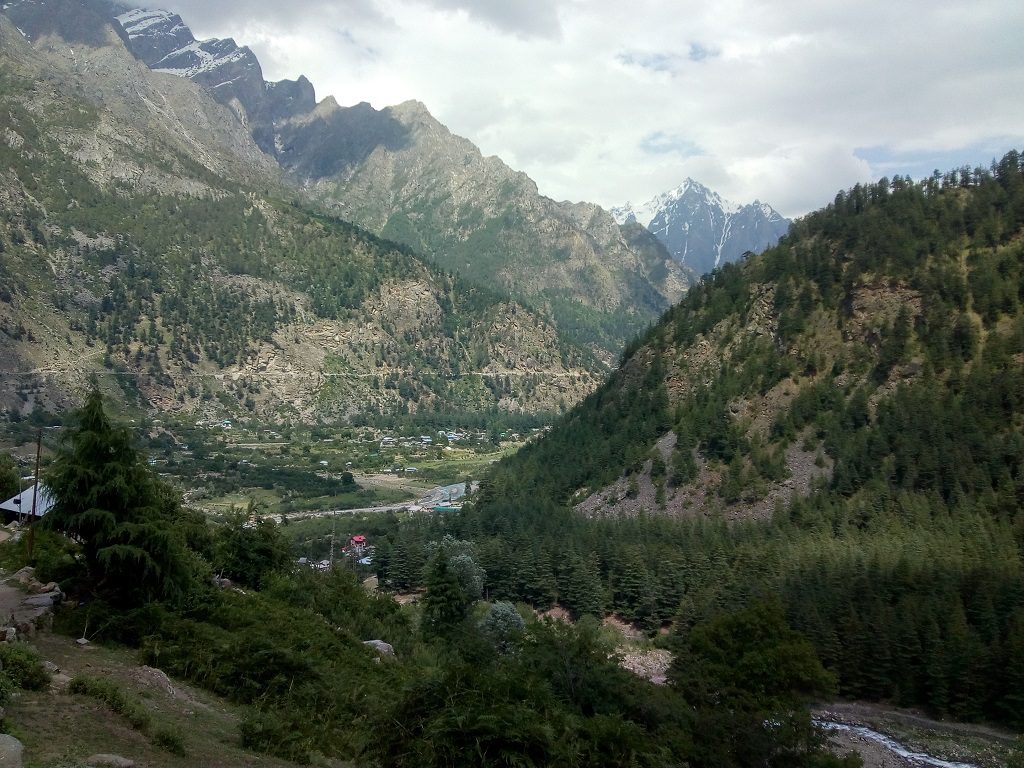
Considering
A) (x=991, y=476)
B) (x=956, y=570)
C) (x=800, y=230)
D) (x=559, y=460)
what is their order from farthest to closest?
(x=800, y=230) < (x=559, y=460) < (x=991, y=476) < (x=956, y=570)

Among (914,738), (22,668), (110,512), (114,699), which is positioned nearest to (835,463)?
(914,738)

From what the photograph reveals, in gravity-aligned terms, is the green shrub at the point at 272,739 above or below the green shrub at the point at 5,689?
below

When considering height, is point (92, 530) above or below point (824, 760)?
above

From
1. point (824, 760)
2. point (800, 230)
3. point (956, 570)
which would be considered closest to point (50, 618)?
point (824, 760)

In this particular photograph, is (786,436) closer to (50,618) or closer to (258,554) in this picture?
(258,554)

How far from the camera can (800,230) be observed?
5034 inches

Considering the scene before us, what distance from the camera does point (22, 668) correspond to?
61.6ft

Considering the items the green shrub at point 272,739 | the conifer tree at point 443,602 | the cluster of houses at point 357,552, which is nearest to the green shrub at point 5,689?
the green shrub at point 272,739

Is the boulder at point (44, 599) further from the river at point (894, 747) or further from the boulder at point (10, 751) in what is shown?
the river at point (894, 747)

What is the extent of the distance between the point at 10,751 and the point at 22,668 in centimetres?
470

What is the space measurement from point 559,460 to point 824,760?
88.0m

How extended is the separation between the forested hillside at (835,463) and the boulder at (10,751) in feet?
176

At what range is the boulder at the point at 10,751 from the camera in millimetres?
14312

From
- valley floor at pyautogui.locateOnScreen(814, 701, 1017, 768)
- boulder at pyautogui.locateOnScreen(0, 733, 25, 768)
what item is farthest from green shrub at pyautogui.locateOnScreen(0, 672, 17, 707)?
valley floor at pyautogui.locateOnScreen(814, 701, 1017, 768)
